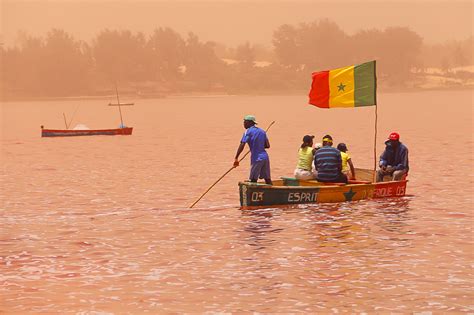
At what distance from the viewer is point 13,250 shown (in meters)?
17.7

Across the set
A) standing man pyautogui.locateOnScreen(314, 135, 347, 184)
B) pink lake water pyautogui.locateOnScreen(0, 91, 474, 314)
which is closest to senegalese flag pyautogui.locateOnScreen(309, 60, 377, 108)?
standing man pyautogui.locateOnScreen(314, 135, 347, 184)

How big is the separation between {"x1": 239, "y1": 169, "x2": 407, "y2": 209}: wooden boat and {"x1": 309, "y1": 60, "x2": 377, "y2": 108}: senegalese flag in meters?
2.02

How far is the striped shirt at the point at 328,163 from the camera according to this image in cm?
2180

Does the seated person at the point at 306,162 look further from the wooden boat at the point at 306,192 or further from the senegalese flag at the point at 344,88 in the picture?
the senegalese flag at the point at 344,88

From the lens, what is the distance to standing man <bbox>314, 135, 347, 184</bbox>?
71.5ft

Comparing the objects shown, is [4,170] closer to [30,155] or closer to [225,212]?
[30,155]

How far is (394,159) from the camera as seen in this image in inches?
918

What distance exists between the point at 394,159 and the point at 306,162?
230cm

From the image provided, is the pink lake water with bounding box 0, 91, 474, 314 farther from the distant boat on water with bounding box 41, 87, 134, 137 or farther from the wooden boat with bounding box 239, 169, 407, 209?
the distant boat on water with bounding box 41, 87, 134, 137

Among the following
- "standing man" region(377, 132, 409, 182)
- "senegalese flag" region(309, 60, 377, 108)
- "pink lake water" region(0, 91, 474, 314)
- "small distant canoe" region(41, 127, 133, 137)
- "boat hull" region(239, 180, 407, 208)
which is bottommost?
"pink lake water" region(0, 91, 474, 314)

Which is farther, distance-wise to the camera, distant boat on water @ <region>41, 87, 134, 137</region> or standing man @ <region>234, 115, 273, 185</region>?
distant boat on water @ <region>41, 87, 134, 137</region>

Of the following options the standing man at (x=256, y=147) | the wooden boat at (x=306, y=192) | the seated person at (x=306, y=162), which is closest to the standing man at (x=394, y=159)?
the wooden boat at (x=306, y=192)

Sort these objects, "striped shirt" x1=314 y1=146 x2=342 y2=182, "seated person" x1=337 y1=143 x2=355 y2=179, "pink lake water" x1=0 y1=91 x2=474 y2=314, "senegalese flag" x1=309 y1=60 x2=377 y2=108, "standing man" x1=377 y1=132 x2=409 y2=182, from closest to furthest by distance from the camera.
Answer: "pink lake water" x1=0 y1=91 x2=474 y2=314 → "striped shirt" x1=314 y1=146 x2=342 y2=182 → "seated person" x1=337 y1=143 x2=355 y2=179 → "standing man" x1=377 y1=132 x2=409 y2=182 → "senegalese flag" x1=309 y1=60 x2=377 y2=108

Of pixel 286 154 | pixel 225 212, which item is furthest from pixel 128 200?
pixel 286 154
